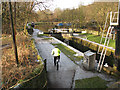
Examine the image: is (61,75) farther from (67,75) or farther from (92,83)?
(92,83)

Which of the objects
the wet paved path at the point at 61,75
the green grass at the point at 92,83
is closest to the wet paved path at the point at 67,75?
the wet paved path at the point at 61,75

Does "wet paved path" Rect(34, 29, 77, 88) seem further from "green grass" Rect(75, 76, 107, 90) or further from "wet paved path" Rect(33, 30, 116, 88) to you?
"green grass" Rect(75, 76, 107, 90)

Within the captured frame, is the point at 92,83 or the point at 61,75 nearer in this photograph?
the point at 92,83

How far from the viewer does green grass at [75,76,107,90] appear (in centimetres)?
555

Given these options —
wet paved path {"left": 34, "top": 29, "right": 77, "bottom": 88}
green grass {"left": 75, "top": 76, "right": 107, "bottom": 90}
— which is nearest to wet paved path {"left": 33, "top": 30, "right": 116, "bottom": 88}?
wet paved path {"left": 34, "top": 29, "right": 77, "bottom": 88}

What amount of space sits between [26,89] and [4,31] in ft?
30.8

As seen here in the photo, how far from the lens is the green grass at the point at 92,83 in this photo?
18.2 feet

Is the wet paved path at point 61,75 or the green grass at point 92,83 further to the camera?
the wet paved path at point 61,75

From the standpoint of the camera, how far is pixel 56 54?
750cm

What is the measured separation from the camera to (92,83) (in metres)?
5.77

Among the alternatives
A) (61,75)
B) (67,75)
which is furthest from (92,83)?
(61,75)

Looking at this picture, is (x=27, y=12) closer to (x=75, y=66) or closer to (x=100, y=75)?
(x=75, y=66)

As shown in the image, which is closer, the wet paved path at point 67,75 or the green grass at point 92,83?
the green grass at point 92,83

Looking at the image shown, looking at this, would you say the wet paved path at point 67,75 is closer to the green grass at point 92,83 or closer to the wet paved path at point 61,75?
the wet paved path at point 61,75
